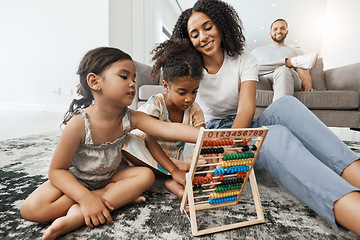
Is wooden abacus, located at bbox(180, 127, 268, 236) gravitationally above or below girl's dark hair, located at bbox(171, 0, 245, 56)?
below

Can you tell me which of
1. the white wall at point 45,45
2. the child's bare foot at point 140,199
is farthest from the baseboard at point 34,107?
the child's bare foot at point 140,199

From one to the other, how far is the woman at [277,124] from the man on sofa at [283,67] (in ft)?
3.23

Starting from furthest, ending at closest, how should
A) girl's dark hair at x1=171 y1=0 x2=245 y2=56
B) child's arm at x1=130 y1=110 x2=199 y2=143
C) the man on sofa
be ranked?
the man on sofa
girl's dark hair at x1=171 y1=0 x2=245 y2=56
child's arm at x1=130 y1=110 x2=199 y2=143

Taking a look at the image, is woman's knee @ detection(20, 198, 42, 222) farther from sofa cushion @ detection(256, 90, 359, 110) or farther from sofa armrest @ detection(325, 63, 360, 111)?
sofa armrest @ detection(325, 63, 360, 111)

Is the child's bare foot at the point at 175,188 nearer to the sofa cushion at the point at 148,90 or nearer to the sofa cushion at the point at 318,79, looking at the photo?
the sofa cushion at the point at 148,90

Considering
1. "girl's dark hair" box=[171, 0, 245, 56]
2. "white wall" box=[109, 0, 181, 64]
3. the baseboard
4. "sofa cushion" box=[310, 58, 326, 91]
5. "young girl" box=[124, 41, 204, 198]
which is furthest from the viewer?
the baseboard

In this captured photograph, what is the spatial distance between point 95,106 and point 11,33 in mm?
4917

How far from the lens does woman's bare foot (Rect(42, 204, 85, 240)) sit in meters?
0.65

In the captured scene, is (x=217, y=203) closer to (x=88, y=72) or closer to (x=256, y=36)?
(x=88, y=72)

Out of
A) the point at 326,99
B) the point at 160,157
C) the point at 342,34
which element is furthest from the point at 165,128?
the point at 342,34

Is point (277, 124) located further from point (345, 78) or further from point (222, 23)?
point (345, 78)

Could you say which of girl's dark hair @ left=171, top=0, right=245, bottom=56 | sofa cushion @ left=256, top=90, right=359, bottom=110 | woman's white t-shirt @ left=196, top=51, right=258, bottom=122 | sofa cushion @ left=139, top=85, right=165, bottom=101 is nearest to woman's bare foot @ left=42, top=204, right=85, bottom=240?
woman's white t-shirt @ left=196, top=51, right=258, bottom=122

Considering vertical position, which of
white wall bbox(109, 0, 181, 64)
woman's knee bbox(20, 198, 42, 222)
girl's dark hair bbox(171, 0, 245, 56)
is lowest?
woman's knee bbox(20, 198, 42, 222)

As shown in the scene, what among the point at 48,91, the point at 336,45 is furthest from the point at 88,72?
the point at 336,45
